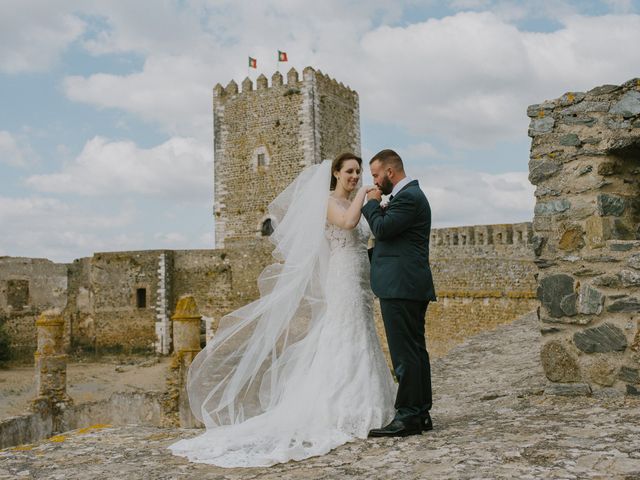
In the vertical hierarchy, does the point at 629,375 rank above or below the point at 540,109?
below

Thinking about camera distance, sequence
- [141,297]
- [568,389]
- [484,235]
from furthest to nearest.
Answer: [141,297] < [484,235] < [568,389]

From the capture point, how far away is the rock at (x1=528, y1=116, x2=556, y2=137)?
14.9 feet

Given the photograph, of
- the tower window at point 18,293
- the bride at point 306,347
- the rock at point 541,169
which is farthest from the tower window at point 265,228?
the rock at point 541,169

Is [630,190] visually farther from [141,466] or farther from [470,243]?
[470,243]

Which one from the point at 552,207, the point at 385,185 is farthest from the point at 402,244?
the point at 552,207

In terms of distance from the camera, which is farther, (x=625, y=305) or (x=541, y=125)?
(x=541, y=125)

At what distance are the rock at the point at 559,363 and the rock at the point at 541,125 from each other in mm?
1487

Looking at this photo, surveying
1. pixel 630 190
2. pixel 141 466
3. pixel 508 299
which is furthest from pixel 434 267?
pixel 141 466

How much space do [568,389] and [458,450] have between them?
1378mm

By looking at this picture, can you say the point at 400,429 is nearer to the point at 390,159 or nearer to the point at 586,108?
the point at 390,159

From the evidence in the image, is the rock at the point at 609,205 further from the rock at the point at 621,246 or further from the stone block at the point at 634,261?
the stone block at the point at 634,261

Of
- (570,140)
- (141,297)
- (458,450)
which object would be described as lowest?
(458,450)

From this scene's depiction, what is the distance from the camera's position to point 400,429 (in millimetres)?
3738

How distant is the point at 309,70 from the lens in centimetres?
2662
